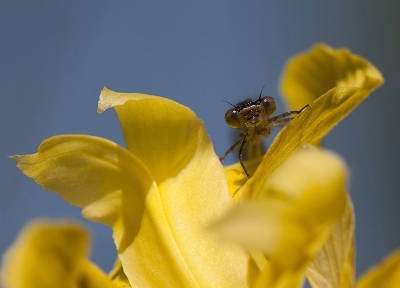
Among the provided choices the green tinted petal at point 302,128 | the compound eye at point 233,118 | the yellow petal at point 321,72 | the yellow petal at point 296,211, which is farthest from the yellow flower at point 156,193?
the compound eye at point 233,118

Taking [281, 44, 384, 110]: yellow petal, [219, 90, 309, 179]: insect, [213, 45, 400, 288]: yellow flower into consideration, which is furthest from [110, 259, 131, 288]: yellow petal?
[219, 90, 309, 179]: insect

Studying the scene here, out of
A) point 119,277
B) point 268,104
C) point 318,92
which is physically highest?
point 318,92

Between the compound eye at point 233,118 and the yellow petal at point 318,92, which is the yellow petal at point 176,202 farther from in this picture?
the compound eye at point 233,118

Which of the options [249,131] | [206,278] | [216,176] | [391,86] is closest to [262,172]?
[216,176]

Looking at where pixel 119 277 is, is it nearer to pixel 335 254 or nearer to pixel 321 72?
pixel 335 254

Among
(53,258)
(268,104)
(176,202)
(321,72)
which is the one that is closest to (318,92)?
(321,72)

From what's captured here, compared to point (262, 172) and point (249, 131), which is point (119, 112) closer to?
point (262, 172)
